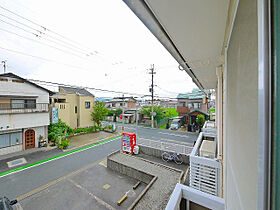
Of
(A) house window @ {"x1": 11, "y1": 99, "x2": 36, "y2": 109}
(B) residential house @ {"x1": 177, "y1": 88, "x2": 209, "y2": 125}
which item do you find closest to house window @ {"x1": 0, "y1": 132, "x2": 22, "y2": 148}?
(A) house window @ {"x1": 11, "y1": 99, "x2": 36, "y2": 109}

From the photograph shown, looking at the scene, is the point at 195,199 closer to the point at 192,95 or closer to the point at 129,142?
the point at 129,142

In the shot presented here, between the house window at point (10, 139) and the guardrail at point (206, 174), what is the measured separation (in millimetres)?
11359

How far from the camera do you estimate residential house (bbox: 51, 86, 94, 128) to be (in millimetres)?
13363

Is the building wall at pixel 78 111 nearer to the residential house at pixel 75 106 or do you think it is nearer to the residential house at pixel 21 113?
the residential house at pixel 75 106

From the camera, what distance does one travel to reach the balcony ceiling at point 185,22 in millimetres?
1209

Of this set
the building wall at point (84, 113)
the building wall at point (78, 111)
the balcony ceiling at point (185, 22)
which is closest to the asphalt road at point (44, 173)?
the building wall at point (78, 111)

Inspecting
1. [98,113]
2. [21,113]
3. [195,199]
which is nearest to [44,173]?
[21,113]

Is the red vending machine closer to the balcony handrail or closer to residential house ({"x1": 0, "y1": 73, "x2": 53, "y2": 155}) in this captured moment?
the balcony handrail

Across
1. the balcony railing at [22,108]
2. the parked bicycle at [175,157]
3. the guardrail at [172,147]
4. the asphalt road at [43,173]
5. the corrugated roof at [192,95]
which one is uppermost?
the corrugated roof at [192,95]

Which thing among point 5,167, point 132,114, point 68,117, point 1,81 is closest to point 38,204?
point 5,167

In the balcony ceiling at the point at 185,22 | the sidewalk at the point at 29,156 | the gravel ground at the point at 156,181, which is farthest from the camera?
the sidewalk at the point at 29,156

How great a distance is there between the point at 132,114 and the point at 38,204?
18.2 meters

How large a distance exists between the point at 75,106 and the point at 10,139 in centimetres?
686

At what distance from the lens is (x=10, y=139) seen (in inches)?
340
